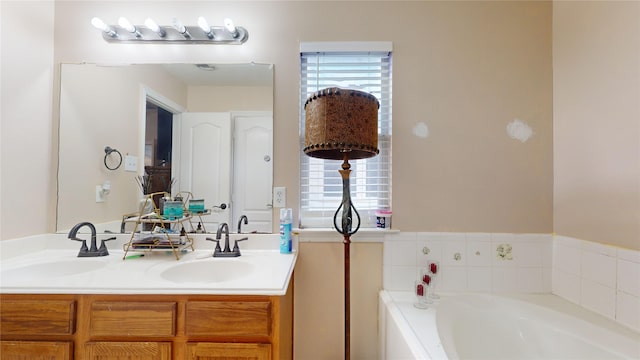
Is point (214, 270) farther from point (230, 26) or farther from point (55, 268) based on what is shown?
point (230, 26)

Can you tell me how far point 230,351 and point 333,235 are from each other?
0.73 metres

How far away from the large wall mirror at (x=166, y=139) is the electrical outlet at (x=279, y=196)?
0.04 m

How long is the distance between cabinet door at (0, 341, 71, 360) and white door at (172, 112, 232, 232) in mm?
687

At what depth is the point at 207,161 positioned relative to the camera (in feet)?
4.78

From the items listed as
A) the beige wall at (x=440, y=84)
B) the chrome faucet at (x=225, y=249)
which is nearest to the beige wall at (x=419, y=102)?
the beige wall at (x=440, y=84)

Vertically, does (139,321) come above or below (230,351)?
above

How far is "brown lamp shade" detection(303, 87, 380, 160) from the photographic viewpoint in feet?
3.62

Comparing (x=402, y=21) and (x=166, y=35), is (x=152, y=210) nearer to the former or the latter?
(x=166, y=35)

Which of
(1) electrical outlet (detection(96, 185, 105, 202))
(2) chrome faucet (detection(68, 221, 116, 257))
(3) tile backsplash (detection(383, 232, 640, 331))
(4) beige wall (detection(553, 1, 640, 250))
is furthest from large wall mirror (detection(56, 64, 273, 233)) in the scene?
(4) beige wall (detection(553, 1, 640, 250))

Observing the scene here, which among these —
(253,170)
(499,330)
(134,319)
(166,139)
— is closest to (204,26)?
(166,139)

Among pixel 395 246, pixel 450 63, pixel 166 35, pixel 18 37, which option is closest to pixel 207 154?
pixel 166 35

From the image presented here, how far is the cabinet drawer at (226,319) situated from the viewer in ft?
3.09

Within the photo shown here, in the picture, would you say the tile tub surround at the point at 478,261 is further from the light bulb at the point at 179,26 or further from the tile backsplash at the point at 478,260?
the light bulb at the point at 179,26

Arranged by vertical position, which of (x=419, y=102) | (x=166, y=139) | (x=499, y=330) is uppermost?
(x=419, y=102)
